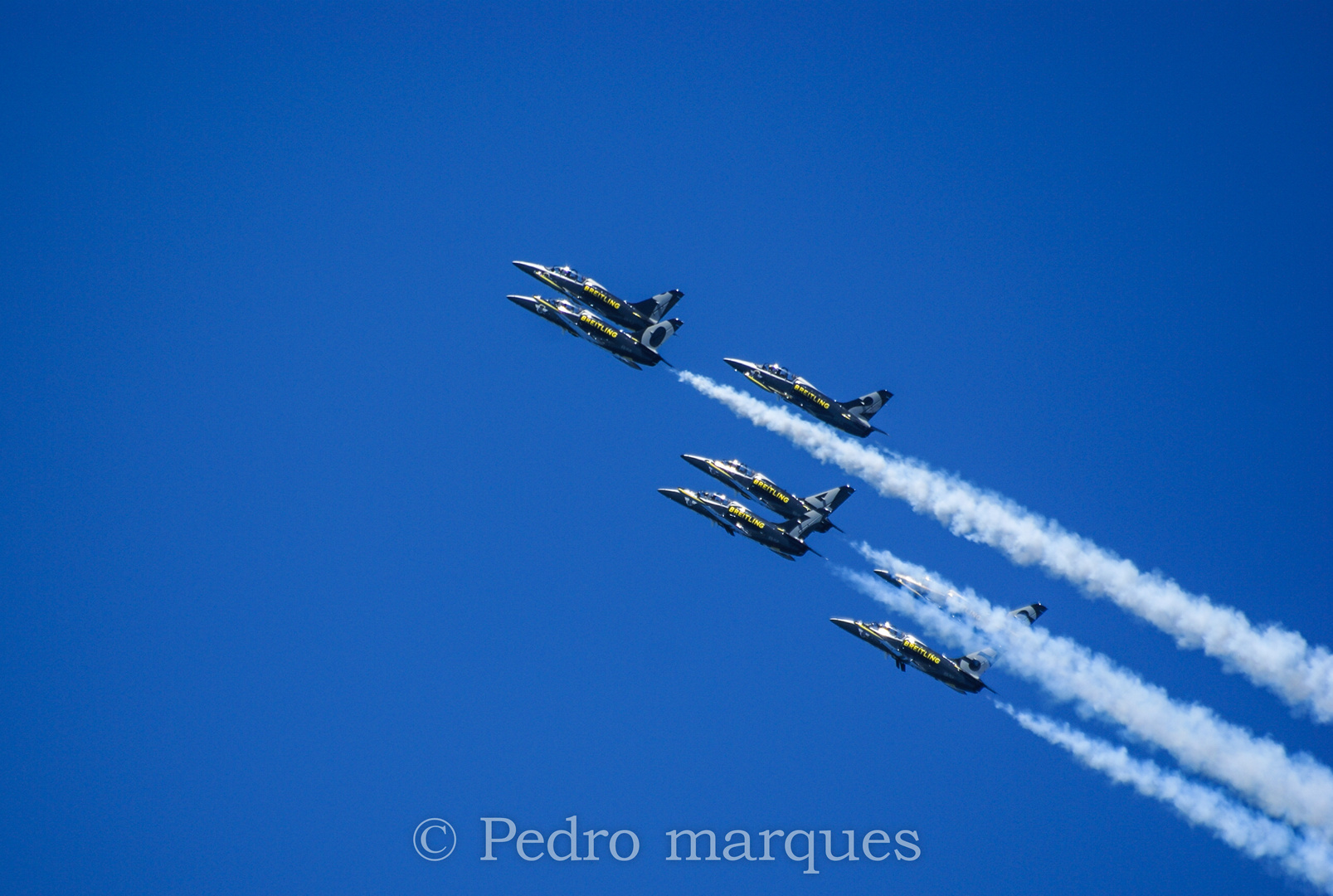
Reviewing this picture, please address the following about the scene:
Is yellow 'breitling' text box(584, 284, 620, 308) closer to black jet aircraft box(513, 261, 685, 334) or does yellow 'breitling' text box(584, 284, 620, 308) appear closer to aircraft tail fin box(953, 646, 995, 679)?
black jet aircraft box(513, 261, 685, 334)

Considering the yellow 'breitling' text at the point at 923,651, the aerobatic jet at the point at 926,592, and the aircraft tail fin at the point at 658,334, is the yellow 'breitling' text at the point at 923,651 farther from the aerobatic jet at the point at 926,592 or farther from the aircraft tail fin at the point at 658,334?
the aircraft tail fin at the point at 658,334

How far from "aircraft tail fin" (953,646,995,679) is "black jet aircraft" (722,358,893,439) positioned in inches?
593

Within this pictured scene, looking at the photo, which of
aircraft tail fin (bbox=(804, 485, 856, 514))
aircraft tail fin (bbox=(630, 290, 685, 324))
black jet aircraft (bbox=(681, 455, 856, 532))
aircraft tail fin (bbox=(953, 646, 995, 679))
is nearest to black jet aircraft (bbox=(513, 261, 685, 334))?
aircraft tail fin (bbox=(630, 290, 685, 324))

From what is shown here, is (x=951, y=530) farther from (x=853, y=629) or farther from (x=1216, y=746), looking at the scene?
(x=1216, y=746)

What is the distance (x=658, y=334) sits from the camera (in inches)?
2990

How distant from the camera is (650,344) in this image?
76188mm

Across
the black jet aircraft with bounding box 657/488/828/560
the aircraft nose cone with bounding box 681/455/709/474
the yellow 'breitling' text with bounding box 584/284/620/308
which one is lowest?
the black jet aircraft with bounding box 657/488/828/560

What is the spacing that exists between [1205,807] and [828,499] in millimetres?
29222

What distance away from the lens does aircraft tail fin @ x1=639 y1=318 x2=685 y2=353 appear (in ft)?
249

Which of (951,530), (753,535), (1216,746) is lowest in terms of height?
(1216,746)

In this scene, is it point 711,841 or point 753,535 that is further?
point 711,841

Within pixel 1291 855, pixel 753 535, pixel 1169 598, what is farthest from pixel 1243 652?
pixel 753 535

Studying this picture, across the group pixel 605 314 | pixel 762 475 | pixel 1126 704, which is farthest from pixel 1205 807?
pixel 605 314

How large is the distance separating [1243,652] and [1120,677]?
24.0 feet
